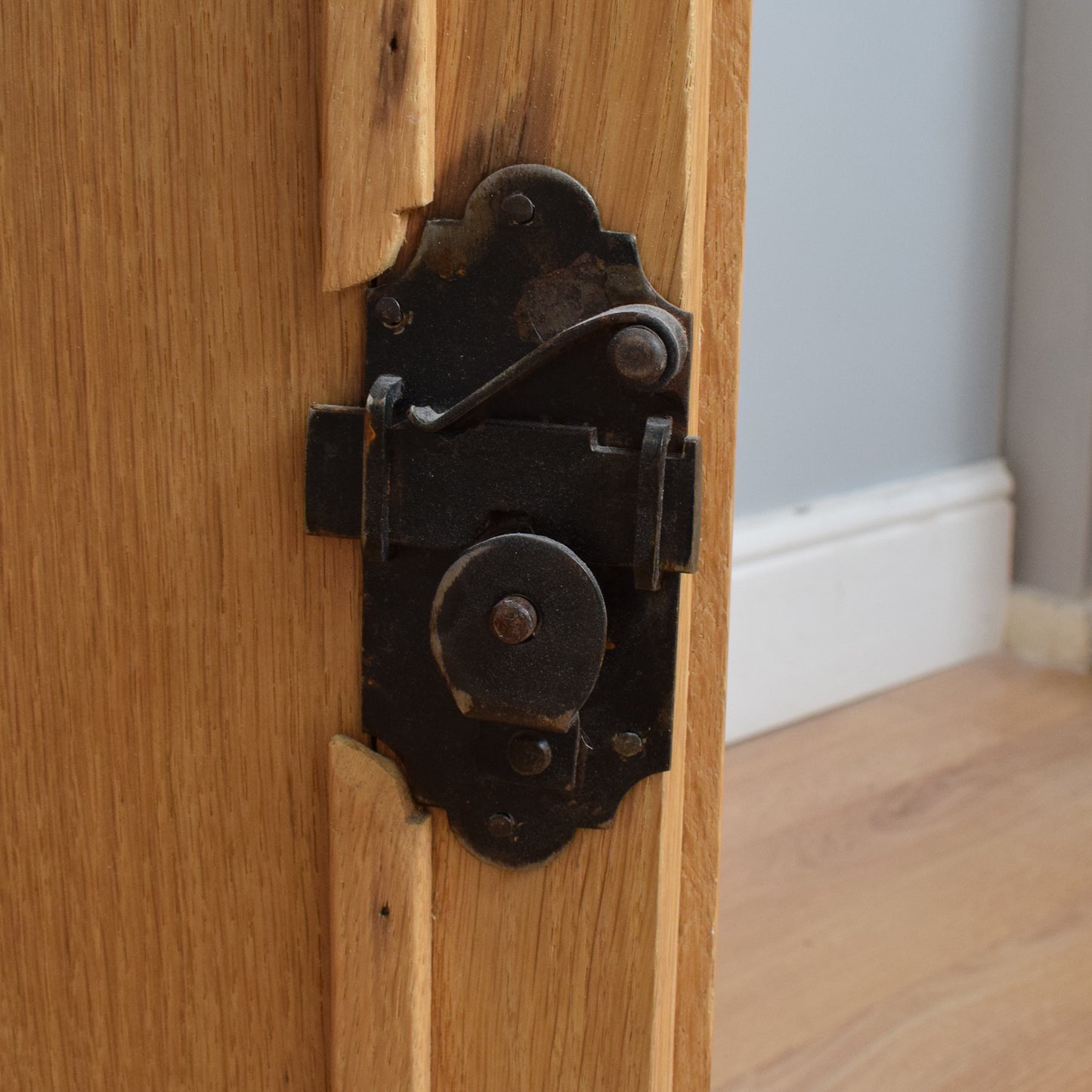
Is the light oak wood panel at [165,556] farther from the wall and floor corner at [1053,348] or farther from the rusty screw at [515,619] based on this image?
the wall and floor corner at [1053,348]

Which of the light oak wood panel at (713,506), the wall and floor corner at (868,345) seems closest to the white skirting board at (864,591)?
the wall and floor corner at (868,345)

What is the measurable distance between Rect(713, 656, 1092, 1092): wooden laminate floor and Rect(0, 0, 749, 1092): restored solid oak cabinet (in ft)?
1.25

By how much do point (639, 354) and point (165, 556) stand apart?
5.4 inches

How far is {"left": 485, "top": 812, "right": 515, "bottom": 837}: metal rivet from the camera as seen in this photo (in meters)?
0.30

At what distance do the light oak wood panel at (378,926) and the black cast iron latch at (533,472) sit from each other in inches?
1.4

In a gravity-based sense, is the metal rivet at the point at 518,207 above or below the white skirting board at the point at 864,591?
above

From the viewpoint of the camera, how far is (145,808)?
322mm

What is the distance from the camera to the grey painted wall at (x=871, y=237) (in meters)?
0.99

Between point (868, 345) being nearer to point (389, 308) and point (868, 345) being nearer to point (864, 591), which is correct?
point (864, 591)

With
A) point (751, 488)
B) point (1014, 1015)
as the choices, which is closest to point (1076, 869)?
point (1014, 1015)

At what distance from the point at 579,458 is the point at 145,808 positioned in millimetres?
158

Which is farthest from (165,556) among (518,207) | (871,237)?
(871,237)

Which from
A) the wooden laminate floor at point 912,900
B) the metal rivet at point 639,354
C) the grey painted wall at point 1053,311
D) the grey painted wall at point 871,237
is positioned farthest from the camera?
the grey painted wall at point 1053,311

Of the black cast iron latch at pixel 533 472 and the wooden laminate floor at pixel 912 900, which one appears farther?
the wooden laminate floor at pixel 912 900
